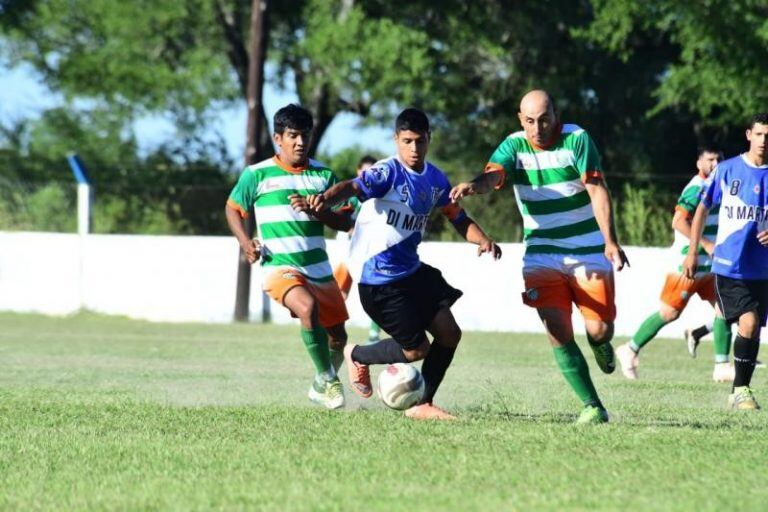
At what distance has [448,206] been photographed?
8.68m

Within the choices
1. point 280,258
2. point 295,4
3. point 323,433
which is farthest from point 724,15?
point 323,433

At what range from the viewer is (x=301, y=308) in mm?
9438

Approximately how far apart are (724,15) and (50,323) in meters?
13.5

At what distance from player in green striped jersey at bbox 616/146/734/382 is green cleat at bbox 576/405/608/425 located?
3.33 metres

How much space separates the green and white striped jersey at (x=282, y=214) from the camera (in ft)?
31.3

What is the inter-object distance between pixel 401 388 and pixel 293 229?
1.57 meters

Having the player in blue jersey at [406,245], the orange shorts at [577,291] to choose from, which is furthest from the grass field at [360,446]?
the orange shorts at [577,291]

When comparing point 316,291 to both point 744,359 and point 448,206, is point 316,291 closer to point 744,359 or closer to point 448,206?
point 448,206

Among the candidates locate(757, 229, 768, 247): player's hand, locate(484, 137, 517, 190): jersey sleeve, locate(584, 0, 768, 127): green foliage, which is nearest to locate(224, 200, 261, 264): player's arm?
locate(484, 137, 517, 190): jersey sleeve

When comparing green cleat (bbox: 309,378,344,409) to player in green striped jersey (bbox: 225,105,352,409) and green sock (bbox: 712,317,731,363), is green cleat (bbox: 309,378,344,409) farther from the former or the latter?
green sock (bbox: 712,317,731,363)

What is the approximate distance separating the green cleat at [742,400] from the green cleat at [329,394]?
2.57m

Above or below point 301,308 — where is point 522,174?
above

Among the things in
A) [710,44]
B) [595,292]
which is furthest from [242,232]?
[710,44]

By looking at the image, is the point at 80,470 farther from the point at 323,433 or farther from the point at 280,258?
the point at 280,258
